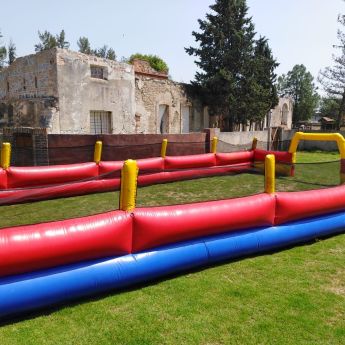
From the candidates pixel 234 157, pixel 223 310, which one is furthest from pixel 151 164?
pixel 223 310

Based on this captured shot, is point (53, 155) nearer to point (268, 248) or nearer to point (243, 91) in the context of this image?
point (268, 248)

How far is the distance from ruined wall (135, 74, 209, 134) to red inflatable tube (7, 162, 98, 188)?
9.28 meters

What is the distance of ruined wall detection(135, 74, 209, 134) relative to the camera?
669 inches

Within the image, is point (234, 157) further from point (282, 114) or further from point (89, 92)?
point (282, 114)

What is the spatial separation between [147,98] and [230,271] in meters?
14.4

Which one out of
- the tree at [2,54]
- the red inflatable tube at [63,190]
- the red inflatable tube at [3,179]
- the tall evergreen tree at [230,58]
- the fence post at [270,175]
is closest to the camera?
the fence post at [270,175]

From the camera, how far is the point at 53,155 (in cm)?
880

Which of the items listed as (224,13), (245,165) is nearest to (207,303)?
(245,165)

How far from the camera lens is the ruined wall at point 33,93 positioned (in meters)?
13.5

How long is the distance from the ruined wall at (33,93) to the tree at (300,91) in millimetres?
41749

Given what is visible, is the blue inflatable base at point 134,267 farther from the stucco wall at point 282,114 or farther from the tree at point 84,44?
the tree at point 84,44

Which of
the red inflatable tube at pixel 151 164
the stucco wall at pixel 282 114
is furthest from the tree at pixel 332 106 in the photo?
the red inflatable tube at pixel 151 164

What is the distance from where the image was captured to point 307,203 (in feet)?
14.8

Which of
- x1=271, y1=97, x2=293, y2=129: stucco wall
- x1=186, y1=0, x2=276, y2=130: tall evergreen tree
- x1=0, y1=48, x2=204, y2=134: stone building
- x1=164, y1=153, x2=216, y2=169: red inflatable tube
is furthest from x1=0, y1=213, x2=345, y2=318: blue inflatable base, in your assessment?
x1=271, y1=97, x2=293, y2=129: stucco wall
